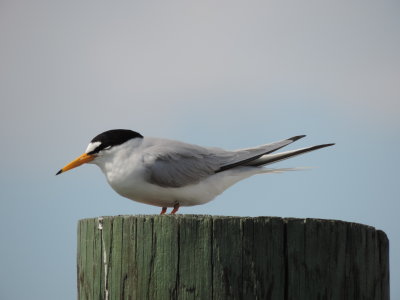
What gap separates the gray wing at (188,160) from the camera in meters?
5.75

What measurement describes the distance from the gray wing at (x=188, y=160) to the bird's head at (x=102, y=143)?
362 millimetres

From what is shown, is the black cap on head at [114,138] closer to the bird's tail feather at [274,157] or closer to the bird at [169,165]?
the bird at [169,165]

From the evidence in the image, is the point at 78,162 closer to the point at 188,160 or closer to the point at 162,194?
the point at 162,194

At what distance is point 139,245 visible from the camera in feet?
10.9

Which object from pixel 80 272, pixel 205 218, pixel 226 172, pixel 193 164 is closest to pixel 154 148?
pixel 193 164

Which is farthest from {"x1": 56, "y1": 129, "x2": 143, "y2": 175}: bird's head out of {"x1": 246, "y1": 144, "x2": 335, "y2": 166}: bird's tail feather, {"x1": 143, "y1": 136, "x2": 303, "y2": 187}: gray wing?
{"x1": 246, "y1": 144, "x2": 335, "y2": 166}: bird's tail feather

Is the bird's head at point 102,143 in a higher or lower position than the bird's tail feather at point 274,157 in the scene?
higher

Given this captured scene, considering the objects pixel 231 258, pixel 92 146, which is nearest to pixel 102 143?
pixel 92 146

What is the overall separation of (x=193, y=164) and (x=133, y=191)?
71 centimetres

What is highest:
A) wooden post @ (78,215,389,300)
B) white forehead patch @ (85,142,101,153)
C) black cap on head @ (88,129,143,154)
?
black cap on head @ (88,129,143,154)

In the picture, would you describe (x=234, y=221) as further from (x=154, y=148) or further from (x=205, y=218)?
(x=154, y=148)

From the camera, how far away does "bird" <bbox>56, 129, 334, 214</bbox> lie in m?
5.73

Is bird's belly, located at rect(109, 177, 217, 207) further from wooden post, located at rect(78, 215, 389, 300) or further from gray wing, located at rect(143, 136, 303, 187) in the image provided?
wooden post, located at rect(78, 215, 389, 300)

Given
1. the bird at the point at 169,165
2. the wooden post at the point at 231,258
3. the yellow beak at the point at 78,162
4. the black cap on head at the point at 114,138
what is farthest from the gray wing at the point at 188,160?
the wooden post at the point at 231,258
